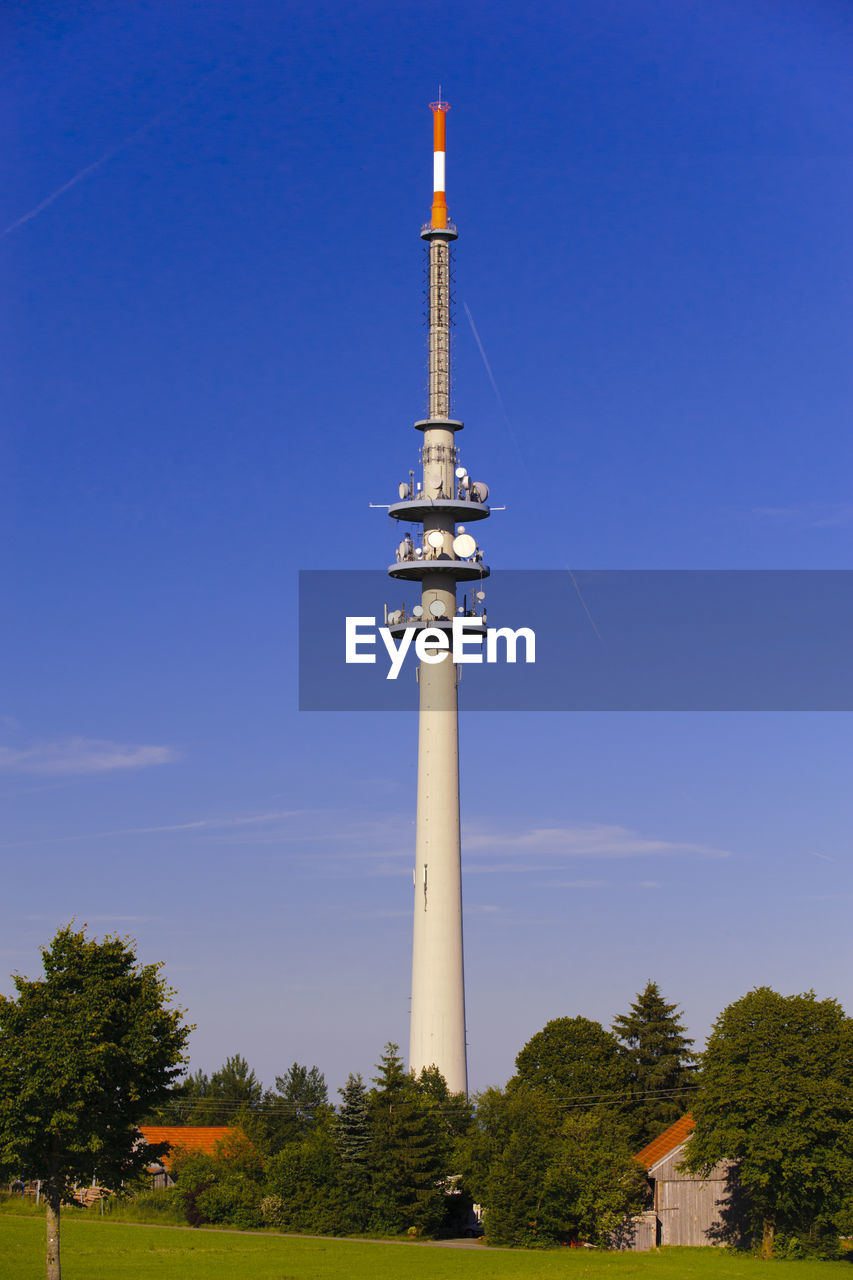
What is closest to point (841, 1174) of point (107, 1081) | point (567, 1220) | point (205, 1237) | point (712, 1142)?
point (712, 1142)

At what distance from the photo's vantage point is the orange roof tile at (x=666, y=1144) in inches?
3142

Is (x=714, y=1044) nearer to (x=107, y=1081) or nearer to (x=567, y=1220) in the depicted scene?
(x=567, y=1220)

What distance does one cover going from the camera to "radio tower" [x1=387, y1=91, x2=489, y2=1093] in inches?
3684

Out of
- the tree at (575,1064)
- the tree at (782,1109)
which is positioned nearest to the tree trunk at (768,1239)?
the tree at (782,1109)

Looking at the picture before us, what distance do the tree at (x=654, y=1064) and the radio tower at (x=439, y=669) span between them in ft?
47.5

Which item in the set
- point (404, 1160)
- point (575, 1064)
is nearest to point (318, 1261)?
point (404, 1160)

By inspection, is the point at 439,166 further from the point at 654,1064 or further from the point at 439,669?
the point at 654,1064

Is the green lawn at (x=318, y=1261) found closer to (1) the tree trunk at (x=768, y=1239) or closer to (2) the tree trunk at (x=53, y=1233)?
(1) the tree trunk at (x=768, y=1239)

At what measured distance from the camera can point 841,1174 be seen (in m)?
69.1

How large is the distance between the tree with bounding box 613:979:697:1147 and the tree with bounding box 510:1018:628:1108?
237 cm

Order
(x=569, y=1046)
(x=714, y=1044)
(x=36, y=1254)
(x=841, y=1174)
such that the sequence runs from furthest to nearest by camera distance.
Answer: (x=569, y=1046), (x=714, y=1044), (x=841, y=1174), (x=36, y=1254)

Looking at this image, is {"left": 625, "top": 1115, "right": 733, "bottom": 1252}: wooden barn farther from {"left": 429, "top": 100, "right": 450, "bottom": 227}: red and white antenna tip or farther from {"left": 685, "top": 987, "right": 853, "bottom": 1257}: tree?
{"left": 429, "top": 100, "right": 450, "bottom": 227}: red and white antenna tip

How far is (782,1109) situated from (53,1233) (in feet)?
112

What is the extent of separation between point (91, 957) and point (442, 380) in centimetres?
5814
